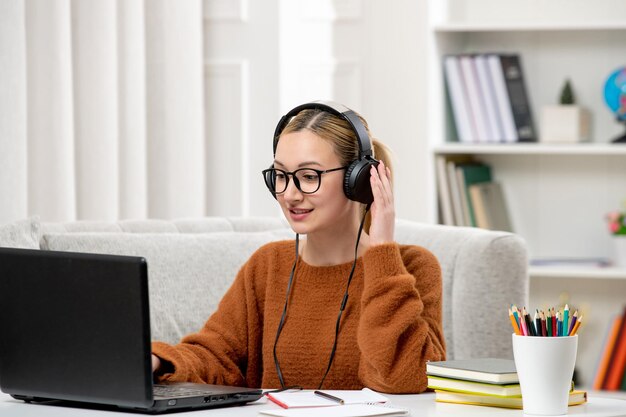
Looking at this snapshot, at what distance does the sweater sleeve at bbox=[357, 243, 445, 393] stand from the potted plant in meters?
2.03

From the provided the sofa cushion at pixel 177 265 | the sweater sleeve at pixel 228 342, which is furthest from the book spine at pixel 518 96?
the sweater sleeve at pixel 228 342

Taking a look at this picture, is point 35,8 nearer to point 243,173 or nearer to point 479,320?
point 243,173

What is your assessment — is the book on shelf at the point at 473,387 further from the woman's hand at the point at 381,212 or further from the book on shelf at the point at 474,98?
the book on shelf at the point at 474,98

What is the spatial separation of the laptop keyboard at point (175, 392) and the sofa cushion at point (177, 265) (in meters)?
0.70

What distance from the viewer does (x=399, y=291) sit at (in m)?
1.60

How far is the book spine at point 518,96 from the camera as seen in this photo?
3.55 meters

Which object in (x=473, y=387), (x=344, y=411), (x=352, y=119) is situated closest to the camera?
(x=344, y=411)

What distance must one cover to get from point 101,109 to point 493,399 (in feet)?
5.66

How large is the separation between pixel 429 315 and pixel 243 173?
5.85ft

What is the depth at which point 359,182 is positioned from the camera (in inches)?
64.8

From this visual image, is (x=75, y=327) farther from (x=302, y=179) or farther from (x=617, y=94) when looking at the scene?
(x=617, y=94)

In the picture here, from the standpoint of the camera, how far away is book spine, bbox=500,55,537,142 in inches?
140

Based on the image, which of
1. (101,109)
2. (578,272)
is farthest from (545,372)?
(578,272)

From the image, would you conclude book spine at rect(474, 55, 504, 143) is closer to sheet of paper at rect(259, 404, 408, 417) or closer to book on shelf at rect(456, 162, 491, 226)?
book on shelf at rect(456, 162, 491, 226)
